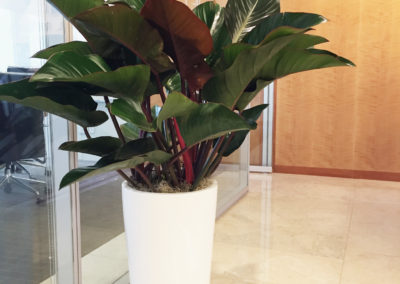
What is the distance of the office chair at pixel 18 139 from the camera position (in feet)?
4.66

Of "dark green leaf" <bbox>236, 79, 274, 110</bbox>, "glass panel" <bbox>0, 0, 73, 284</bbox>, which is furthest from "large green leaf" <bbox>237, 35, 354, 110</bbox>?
"glass panel" <bbox>0, 0, 73, 284</bbox>

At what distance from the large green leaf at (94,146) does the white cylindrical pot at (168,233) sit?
16cm

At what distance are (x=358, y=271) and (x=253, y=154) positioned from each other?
9.87ft

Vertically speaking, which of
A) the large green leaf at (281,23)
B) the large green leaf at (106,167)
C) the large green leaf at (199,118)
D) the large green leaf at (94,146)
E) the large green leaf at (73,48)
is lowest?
the large green leaf at (106,167)

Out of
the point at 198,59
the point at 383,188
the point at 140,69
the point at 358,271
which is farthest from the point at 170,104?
the point at 383,188

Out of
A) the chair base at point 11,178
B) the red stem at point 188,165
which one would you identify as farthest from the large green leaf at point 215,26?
the chair base at point 11,178

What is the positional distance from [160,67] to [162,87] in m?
0.12

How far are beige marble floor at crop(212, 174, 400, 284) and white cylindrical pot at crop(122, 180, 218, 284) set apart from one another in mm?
1009

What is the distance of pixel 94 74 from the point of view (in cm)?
107

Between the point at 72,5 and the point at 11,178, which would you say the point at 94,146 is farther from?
the point at 72,5

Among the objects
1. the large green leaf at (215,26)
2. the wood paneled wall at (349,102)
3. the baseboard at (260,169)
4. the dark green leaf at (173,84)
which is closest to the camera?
the large green leaf at (215,26)

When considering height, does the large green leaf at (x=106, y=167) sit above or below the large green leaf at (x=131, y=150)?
below

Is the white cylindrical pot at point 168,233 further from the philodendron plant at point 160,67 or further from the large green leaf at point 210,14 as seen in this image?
the large green leaf at point 210,14

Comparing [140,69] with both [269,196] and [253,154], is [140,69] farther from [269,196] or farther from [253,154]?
[253,154]
